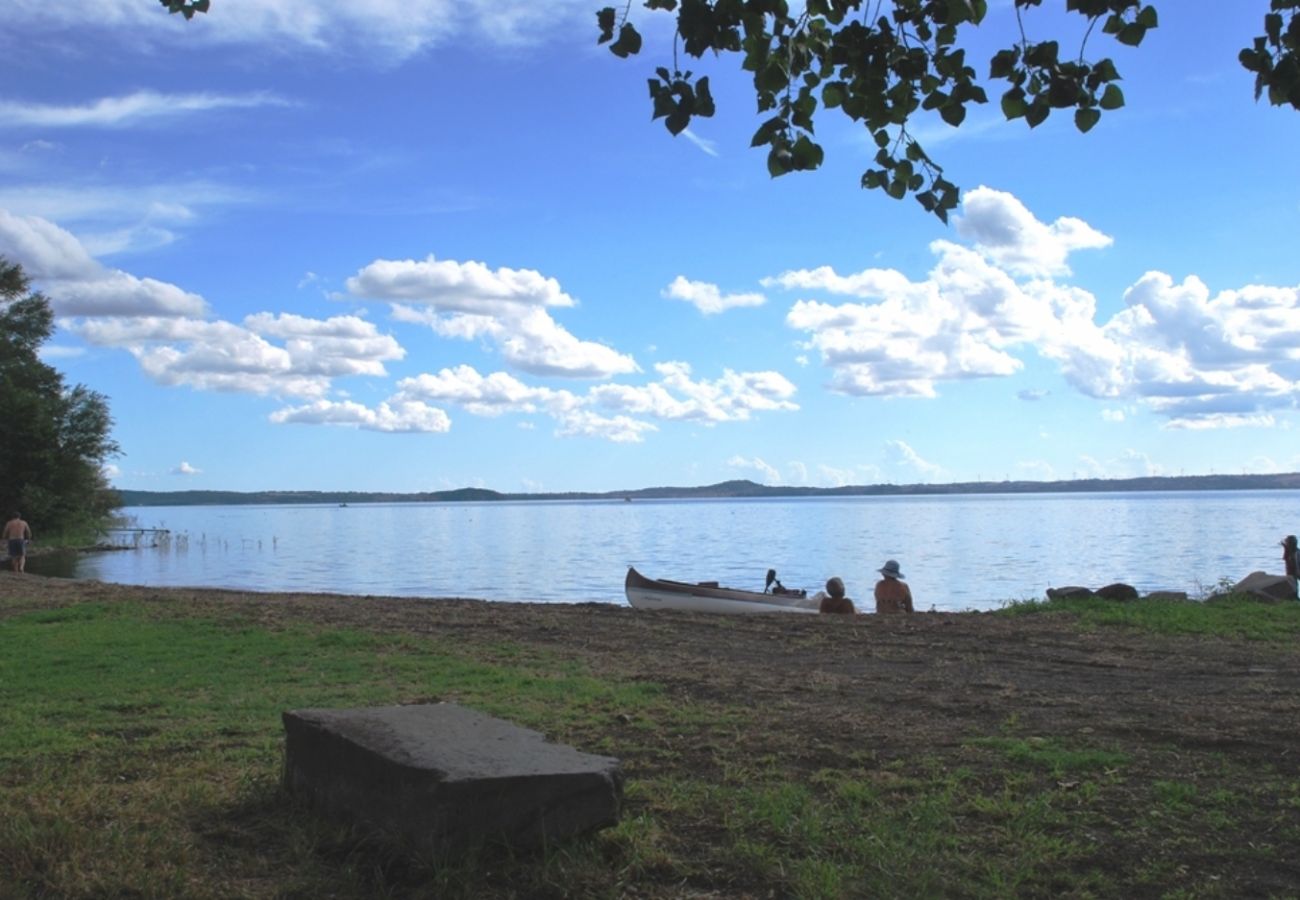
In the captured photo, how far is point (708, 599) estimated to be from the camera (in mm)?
21969

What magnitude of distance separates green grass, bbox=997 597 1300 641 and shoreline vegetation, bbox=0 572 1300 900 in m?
0.11

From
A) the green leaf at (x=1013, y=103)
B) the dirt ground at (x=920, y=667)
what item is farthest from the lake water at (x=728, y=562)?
the green leaf at (x=1013, y=103)

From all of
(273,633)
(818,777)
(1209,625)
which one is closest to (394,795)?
(818,777)

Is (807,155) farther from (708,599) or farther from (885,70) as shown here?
(708,599)

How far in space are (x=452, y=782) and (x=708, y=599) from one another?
58.3ft

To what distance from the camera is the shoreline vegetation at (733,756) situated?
175 inches

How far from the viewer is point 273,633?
517 inches

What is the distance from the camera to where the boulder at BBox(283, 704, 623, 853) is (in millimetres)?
4426

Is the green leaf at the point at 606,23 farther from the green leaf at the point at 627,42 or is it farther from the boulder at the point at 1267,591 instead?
the boulder at the point at 1267,591

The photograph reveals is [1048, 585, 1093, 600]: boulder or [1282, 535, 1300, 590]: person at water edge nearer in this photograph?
[1048, 585, 1093, 600]: boulder

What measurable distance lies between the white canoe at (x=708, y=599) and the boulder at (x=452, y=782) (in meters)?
14.4

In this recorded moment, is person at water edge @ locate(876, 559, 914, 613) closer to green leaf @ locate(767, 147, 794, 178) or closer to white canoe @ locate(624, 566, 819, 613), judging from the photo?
white canoe @ locate(624, 566, 819, 613)

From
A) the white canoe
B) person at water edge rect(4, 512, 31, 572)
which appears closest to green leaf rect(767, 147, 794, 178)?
the white canoe

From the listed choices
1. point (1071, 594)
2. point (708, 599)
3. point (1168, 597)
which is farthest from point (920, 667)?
point (708, 599)
